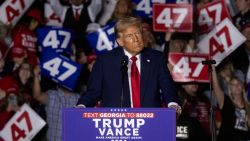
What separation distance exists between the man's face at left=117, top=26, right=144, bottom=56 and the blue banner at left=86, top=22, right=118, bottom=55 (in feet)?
11.3

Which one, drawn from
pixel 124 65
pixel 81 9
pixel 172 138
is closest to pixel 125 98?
pixel 124 65

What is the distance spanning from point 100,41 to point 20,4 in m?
1.51

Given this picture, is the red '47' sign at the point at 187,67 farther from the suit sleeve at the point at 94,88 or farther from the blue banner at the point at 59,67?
the suit sleeve at the point at 94,88

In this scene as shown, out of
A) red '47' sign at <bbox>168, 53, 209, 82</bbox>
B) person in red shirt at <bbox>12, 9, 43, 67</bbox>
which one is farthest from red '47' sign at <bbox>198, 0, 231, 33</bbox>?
person in red shirt at <bbox>12, 9, 43, 67</bbox>

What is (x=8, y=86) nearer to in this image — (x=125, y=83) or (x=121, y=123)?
(x=125, y=83)

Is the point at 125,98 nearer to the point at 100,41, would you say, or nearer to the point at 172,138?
the point at 172,138

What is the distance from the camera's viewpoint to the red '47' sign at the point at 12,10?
8.59 meters

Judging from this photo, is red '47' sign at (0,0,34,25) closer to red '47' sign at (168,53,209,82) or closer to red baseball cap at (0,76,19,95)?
red baseball cap at (0,76,19,95)

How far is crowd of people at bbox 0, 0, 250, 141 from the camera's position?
7.04 meters

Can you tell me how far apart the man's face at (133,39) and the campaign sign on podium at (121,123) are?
1.66ft

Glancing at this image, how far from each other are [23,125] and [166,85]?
3.27 meters

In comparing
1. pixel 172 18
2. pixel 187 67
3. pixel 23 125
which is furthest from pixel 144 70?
pixel 172 18

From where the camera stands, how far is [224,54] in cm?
749

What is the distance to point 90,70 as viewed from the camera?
7.53 m
